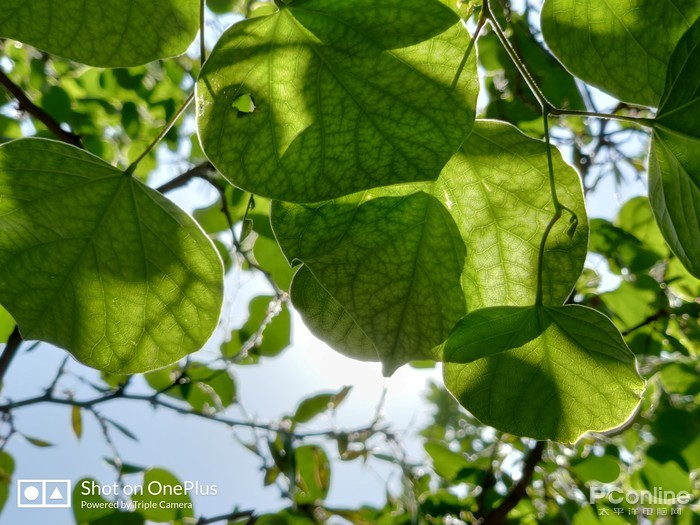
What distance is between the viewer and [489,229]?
0.55 m

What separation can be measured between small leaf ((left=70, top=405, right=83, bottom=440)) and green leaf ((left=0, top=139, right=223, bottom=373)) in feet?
1.85

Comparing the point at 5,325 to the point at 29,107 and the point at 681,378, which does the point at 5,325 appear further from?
the point at 681,378

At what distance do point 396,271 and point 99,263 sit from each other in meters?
0.27

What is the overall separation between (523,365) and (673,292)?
0.74m

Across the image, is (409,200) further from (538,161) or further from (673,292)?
(673,292)

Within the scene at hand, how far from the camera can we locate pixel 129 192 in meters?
0.59

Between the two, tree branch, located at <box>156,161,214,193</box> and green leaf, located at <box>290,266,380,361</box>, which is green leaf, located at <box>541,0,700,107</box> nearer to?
green leaf, located at <box>290,266,380,361</box>

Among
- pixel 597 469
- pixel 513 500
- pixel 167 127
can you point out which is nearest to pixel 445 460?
pixel 513 500

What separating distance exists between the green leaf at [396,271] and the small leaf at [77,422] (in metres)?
0.71

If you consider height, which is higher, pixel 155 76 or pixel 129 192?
pixel 155 76

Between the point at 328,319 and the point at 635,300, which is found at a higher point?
the point at 635,300

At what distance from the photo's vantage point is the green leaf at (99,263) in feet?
1.82

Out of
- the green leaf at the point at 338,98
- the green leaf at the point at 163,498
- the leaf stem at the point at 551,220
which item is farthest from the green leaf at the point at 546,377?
the green leaf at the point at 163,498

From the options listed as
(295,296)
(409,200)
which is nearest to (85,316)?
(295,296)
